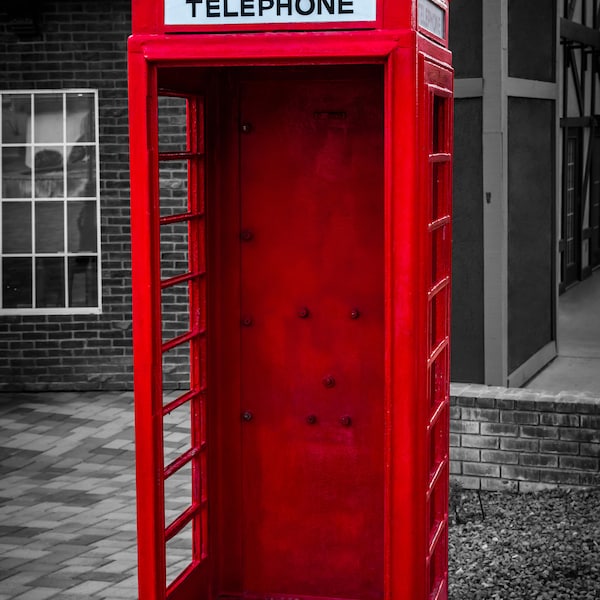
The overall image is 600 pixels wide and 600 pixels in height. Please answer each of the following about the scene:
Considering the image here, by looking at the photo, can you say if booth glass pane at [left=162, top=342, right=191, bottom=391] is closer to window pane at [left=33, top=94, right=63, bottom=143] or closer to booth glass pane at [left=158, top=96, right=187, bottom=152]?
booth glass pane at [left=158, top=96, right=187, bottom=152]

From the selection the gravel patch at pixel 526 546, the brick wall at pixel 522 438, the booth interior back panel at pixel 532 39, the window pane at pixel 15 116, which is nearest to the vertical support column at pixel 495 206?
the brick wall at pixel 522 438

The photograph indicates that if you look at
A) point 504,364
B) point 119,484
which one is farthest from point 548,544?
point 119,484

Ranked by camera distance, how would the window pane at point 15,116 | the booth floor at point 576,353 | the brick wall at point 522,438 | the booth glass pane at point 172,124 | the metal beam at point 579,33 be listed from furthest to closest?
the metal beam at point 579,33
the window pane at point 15,116
the booth glass pane at point 172,124
the booth floor at point 576,353
the brick wall at point 522,438

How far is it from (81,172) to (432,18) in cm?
709

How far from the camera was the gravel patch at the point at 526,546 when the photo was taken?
19.2 feet

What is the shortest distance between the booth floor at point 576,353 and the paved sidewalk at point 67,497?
9.65ft

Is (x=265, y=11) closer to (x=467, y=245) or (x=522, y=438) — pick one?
(x=467, y=245)

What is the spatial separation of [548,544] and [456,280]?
1.76 meters

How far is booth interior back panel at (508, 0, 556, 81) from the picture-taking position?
7.71 m

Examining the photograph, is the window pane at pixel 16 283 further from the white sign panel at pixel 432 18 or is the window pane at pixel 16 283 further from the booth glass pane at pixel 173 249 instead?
the white sign panel at pixel 432 18

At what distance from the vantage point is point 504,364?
24.0 feet

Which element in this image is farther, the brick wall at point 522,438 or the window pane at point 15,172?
the window pane at point 15,172

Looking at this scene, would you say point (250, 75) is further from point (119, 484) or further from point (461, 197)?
point (119, 484)

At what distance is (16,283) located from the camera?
10797 millimetres
